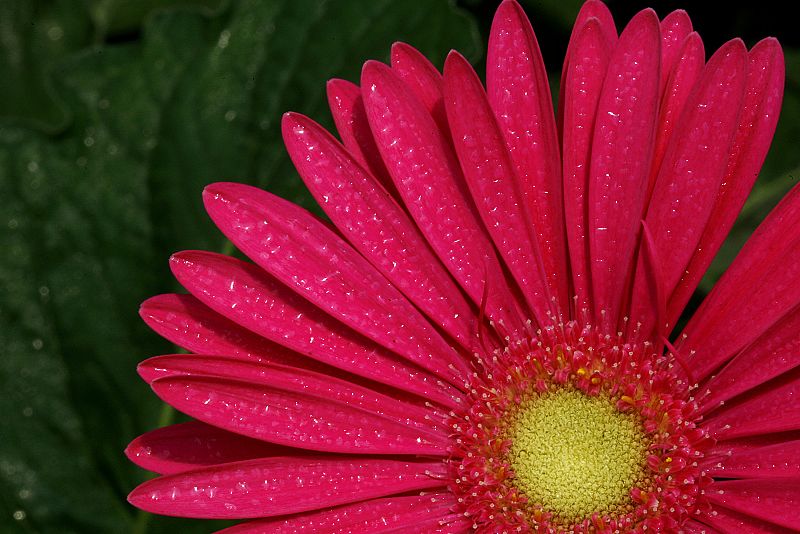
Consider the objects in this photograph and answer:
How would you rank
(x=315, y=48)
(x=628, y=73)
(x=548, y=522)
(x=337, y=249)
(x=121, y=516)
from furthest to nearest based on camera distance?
(x=121, y=516), (x=315, y=48), (x=548, y=522), (x=337, y=249), (x=628, y=73)

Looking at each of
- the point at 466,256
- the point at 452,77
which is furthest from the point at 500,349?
the point at 452,77

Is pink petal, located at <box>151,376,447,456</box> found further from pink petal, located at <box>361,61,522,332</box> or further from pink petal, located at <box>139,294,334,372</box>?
pink petal, located at <box>361,61,522,332</box>

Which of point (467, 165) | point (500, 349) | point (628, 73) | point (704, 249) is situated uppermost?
point (628, 73)

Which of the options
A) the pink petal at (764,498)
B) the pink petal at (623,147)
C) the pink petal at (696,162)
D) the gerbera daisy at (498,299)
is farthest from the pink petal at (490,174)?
the pink petal at (764,498)

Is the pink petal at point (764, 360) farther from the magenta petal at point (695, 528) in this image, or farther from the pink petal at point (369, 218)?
the pink petal at point (369, 218)

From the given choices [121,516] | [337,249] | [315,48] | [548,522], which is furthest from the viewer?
[121,516]

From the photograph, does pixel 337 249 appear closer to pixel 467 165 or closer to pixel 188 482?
pixel 467 165

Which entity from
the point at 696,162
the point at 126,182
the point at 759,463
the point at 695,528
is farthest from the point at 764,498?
the point at 126,182
